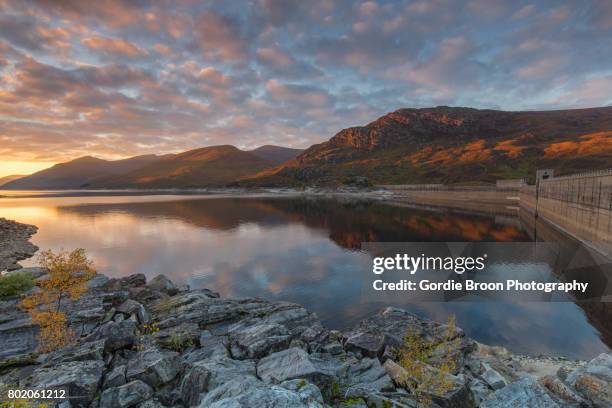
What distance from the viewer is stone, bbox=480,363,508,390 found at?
55.3 ft

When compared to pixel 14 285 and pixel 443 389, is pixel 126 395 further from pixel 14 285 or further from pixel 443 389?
pixel 14 285

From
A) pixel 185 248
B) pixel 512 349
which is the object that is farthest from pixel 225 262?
pixel 512 349

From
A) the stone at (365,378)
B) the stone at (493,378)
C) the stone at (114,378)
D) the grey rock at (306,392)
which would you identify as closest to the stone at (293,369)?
the stone at (365,378)

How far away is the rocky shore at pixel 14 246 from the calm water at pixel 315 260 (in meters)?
2.87

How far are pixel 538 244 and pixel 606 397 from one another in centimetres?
6330

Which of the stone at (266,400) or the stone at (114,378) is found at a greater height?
the stone at (266,400)

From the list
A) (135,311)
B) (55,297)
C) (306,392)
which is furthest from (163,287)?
(306,392)

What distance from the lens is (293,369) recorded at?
14031 millimetres

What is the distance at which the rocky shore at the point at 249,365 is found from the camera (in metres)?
12.6

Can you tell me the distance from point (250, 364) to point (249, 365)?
0.16 meters

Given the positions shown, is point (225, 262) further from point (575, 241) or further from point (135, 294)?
point (575, 241)

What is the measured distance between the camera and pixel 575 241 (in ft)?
202

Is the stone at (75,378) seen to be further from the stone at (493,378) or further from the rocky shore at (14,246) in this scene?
the rocky shore at (14,246)

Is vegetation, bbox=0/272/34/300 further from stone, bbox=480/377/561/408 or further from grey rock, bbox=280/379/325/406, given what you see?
stone, bbox=480/377/561/408
